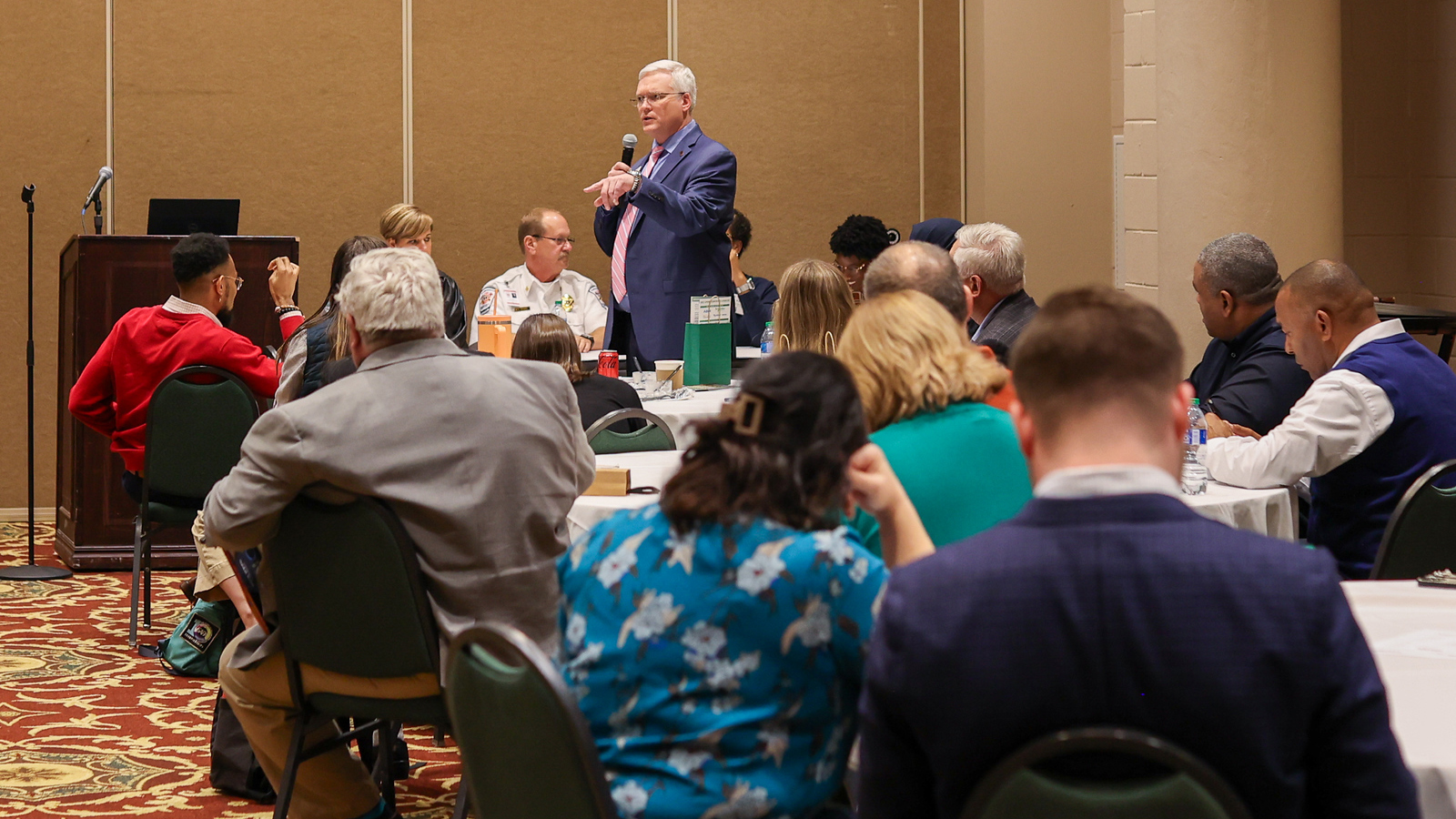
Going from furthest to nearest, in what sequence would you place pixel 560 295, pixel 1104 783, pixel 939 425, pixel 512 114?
pixel 512 114 < pixel 560 295 < pixel 939 425 < pixel 1104 783

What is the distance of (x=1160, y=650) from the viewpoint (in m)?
1.26

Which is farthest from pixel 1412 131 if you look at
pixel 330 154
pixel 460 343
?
pixel 330 154

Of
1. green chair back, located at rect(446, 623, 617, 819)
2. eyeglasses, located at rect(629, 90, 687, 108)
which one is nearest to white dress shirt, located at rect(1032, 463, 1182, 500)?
green chair back, located at rect(446, 623, 617, 819)

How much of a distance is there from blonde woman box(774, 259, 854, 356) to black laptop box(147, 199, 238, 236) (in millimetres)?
3243

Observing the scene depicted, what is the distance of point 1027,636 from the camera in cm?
128

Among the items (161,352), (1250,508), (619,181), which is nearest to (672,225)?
(619,181)

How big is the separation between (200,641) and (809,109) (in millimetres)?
4692

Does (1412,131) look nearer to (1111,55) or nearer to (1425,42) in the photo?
(1425,42)

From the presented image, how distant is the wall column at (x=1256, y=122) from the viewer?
18.4 feet

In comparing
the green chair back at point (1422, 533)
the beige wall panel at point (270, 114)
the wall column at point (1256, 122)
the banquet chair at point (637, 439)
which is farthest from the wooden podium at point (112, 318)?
the green chair back at point (1422, 533)

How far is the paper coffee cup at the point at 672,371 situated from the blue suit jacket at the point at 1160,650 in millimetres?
3706

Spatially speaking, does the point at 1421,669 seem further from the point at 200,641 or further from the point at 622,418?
the point at 200,641

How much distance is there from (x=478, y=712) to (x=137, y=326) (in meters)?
3.95

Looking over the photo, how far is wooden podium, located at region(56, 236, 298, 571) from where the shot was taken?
611 cm
